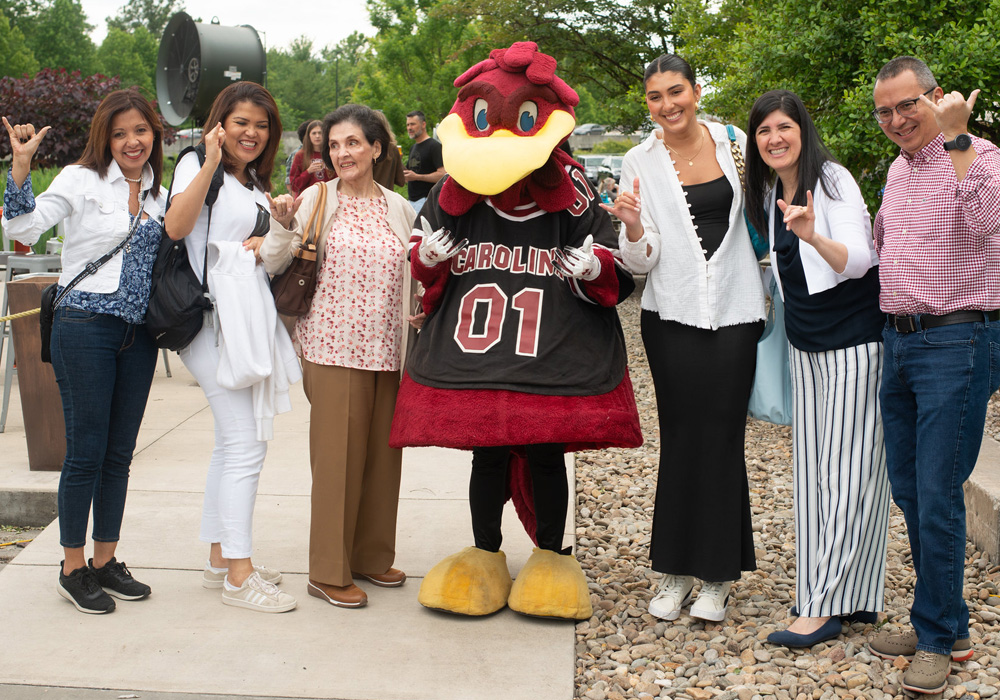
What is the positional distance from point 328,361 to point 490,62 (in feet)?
4.09

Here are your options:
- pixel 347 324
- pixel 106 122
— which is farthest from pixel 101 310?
pixel 347 324

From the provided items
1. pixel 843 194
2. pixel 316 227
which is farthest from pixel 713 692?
pixel 316 227

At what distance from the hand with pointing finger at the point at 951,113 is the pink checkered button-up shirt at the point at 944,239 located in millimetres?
104

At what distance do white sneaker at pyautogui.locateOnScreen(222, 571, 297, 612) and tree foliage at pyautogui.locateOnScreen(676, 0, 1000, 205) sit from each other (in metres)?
4.05

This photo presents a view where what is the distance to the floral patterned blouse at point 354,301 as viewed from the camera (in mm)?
3650

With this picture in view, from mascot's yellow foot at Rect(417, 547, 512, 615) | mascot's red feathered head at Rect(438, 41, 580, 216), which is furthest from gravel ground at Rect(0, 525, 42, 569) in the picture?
mascot's red feathered head at Rect(438, 41, 580, 216)

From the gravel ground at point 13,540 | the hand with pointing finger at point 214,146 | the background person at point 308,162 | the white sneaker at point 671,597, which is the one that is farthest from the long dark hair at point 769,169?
the gravel ground at point 13,540

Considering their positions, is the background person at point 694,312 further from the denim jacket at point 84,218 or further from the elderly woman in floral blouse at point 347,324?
the denim jacket at point 84,218

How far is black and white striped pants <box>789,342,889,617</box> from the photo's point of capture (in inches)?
130

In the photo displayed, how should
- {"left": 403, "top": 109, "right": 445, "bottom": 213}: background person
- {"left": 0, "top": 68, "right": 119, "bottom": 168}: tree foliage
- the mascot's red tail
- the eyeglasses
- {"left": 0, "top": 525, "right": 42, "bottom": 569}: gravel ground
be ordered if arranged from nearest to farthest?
the eyeglasses → the mascot's red tail → {"left": 0, "top": 525, "right": 42, "bottom": 569}: gravel ground → {"left": 403, "top": 109, "right": 445, "bottom": 213}: background person → {"left": 0, "top": 68, "right": 119, "bottom": 168}: tree foliage

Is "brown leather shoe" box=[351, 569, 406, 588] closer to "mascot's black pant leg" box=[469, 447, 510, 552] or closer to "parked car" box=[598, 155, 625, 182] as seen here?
"mascot's black pant leg" box=[469, 447, 510, 552]

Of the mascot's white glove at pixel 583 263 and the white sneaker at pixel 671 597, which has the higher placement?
the mascot's white glove at pixel 583 263

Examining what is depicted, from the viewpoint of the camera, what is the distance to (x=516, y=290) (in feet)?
11.3

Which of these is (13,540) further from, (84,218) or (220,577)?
(84,218)
